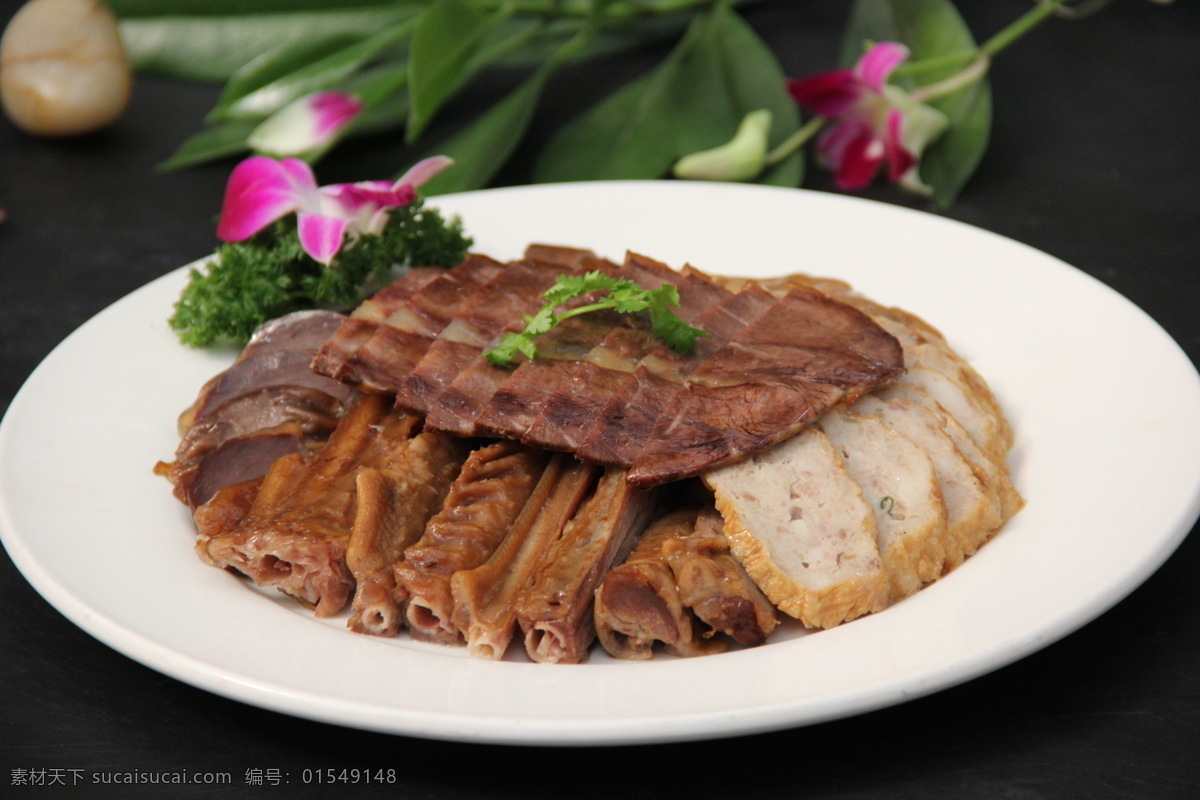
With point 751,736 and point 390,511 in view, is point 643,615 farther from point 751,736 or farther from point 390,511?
point 390,511

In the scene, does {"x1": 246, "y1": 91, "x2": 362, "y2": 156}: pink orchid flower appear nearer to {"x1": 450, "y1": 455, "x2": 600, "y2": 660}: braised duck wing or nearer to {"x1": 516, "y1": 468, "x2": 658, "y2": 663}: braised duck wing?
{"x1": 450, "y1": 455, "x2": 600, "y2": 660}: braised duck wing

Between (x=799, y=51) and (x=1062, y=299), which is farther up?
(x=1062, y=299)

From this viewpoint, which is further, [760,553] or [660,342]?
[660,342]

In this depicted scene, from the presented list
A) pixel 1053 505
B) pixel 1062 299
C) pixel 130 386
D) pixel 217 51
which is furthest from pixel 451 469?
pixel 217 51

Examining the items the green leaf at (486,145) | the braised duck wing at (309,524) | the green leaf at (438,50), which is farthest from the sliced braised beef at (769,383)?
the green leaf at (486,145)

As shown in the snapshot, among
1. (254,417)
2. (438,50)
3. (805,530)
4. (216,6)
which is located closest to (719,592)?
(805,530)

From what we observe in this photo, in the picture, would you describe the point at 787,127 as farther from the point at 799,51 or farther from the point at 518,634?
the point at 518,634
